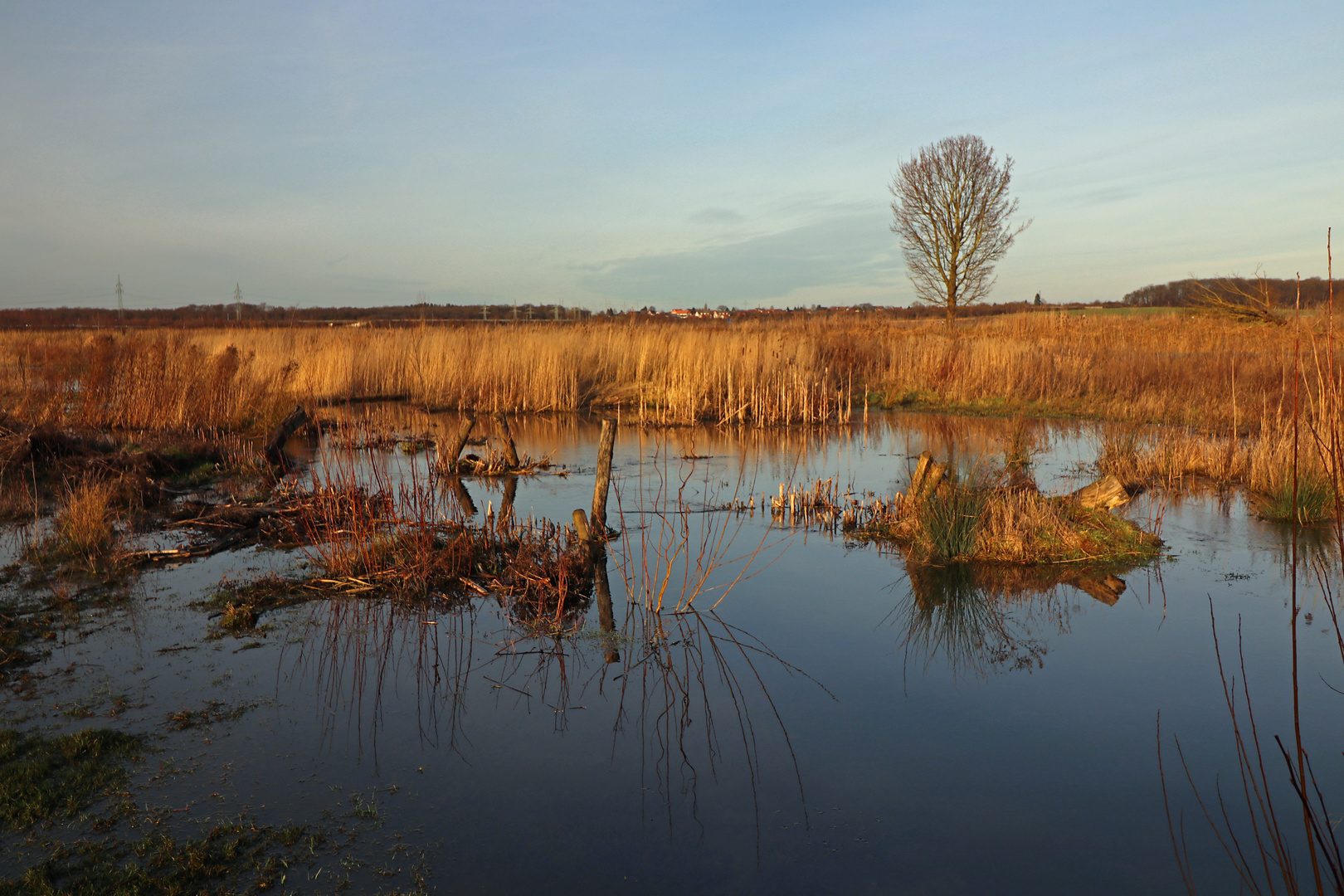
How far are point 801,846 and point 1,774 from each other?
3043 millimetres

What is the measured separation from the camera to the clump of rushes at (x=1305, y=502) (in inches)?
281

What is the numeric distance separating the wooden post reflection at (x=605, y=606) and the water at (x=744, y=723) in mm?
50

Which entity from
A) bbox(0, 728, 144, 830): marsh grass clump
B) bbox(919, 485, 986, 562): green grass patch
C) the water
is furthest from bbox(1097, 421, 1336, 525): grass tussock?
bbox(0, 728, 144, 830): marsh grass clump

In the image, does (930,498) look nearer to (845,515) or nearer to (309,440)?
(845,515)

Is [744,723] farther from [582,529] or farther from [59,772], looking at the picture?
[59,772]

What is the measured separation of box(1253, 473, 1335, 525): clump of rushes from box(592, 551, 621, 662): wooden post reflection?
224 inches

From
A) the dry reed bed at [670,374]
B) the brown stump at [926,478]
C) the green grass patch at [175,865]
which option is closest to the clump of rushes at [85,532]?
the green grass patch at [175,865]

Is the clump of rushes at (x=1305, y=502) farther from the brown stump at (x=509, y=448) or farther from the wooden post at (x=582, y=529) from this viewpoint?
the brown stump at (x=509, y=448)

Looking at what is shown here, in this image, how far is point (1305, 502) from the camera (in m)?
7.15

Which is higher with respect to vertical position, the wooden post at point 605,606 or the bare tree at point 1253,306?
the bare tree at point 1253,306

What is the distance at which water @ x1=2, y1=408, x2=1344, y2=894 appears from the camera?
300 centimetres

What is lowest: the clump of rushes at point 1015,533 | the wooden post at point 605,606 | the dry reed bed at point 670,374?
the wooden post at point 605,606

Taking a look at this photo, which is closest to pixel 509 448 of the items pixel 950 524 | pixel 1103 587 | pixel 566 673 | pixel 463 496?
pixel 463 496

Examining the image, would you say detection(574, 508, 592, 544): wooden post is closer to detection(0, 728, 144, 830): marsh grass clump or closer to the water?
the water
